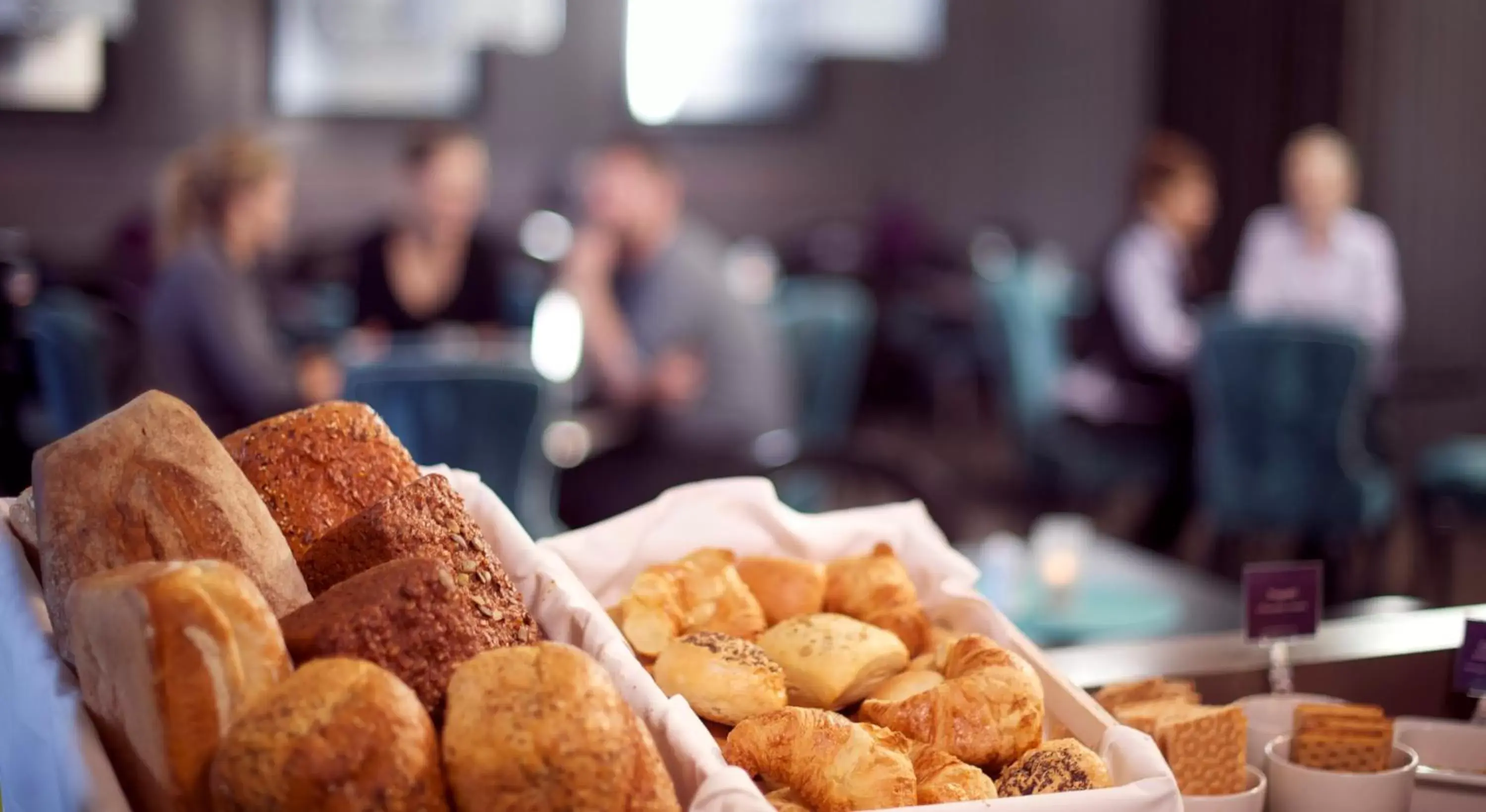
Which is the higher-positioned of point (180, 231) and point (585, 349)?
point (180, 231)

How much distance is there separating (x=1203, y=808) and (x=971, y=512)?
5.20 m

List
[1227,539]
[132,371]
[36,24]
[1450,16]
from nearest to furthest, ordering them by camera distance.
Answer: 1. [1227,539]
2. [132,371]
3. [1450,16]
4. [36,24]

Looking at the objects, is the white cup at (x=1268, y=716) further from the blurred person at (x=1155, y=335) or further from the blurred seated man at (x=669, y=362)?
the blurred person at (x=1155, y=335)

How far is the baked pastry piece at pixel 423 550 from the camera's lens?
0.87 metres

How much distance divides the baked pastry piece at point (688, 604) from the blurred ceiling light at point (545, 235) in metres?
7.08

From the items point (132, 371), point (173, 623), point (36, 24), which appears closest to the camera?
point (173, 623)

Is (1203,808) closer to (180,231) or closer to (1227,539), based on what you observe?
(180,231)

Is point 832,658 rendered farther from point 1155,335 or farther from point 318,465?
point 1155,335

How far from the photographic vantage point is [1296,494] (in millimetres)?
4043

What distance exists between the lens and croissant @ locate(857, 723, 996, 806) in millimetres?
850

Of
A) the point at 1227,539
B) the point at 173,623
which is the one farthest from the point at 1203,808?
the point at 1227,539

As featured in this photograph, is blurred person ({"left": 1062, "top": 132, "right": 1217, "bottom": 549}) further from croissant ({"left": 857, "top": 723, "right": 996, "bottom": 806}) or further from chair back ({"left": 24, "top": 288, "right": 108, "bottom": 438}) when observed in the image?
croissant ({"left": 857, "top": 723, "right": 996, "bottom": 806})

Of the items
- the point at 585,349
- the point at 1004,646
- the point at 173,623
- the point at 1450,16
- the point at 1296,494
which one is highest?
the point at 1450,16

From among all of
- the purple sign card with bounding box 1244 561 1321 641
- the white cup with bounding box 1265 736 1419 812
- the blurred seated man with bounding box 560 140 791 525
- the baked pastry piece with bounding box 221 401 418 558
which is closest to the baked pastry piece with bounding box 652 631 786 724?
the baked pastry piece with bounding box 221 401 418 558
